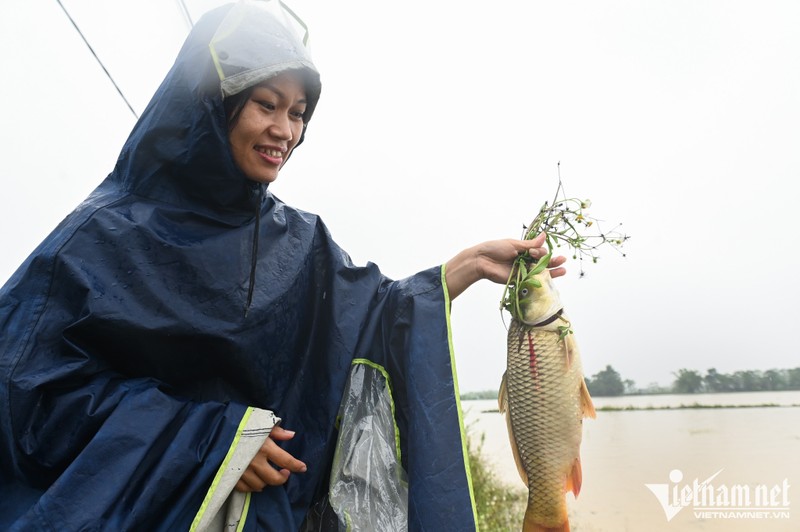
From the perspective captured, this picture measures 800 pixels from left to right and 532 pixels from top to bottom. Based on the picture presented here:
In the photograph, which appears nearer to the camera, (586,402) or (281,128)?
(586,402)

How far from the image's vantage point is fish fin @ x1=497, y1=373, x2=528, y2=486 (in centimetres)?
175

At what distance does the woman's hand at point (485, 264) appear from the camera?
1913 millimetres

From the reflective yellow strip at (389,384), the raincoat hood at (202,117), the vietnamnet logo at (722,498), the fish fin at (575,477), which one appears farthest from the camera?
the vietnamnet logo at (722,498)

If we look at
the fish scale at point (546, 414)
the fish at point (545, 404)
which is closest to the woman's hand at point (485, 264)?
the fish at point (545, 404)

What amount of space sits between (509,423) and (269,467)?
0.81m

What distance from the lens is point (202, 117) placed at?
5.88ft

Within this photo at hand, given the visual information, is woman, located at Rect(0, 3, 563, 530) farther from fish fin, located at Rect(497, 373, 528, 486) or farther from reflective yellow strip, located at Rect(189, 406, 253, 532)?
fish fin, located at Rect(497, 373, 528, 486)

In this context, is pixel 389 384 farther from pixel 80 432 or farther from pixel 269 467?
pixel 80 432

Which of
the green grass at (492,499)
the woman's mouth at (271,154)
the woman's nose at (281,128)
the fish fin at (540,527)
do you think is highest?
the woman's nose at (281,128)

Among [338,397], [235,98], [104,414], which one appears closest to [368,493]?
[338,397]

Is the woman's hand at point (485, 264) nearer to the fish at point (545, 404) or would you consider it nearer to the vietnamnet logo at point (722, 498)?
the fish at point (545, 404)

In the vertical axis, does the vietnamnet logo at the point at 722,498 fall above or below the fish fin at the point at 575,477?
below

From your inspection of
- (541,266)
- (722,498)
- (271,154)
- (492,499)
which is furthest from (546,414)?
(722,498)

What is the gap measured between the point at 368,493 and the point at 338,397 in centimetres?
37
